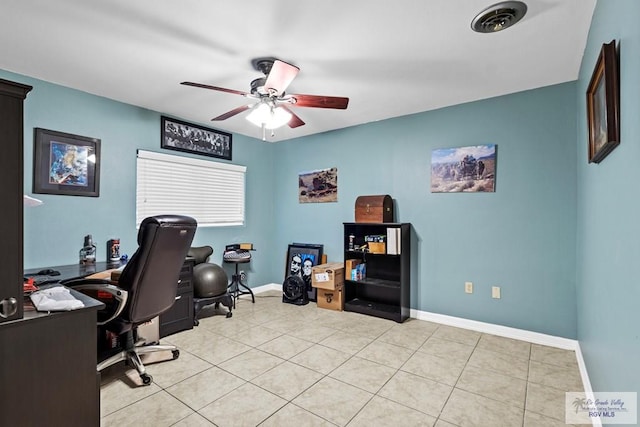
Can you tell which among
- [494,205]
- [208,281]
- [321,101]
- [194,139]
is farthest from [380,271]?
[194,139]

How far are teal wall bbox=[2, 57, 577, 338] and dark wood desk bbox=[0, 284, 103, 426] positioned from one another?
2.11 m

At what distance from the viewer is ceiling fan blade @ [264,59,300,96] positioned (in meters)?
2.11

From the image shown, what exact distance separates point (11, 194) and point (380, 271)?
3.57m

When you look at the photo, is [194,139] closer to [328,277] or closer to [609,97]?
[328,277]

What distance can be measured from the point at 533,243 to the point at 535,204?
1.26 ft

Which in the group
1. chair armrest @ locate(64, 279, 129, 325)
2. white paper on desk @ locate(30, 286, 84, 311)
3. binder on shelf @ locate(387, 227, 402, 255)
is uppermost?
binder on shelf @ locate(387, 227, 402, 255)

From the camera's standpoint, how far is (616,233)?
143cm

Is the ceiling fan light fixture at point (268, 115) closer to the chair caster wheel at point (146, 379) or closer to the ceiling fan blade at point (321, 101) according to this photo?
the ceiling fan blade at point (321, 101)

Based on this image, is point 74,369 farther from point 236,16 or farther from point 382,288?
point 382,288

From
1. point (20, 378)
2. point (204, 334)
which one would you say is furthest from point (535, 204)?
point (20, 378)

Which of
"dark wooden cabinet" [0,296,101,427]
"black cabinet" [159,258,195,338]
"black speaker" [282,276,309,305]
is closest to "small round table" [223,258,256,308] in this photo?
"black speaker" [282,276,309,305]

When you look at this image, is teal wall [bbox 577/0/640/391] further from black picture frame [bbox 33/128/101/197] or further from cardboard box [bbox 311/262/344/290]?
black picture frame [bbox 33/128/101/197]

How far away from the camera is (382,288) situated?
4.00 meters

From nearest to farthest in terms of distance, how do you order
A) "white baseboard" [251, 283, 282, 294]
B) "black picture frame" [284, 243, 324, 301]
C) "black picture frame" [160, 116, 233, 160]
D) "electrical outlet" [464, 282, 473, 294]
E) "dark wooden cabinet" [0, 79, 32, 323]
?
"dark wooden cabinet" [0, 79, 32, 323]
"electrical outlet" [464, 282, 473, 294]
"black picture frame" [160, 116, 233, 160]
"black picture frame" [284, 243, 324, 301]
"white baseboard" [251, 283, 282, 294]
